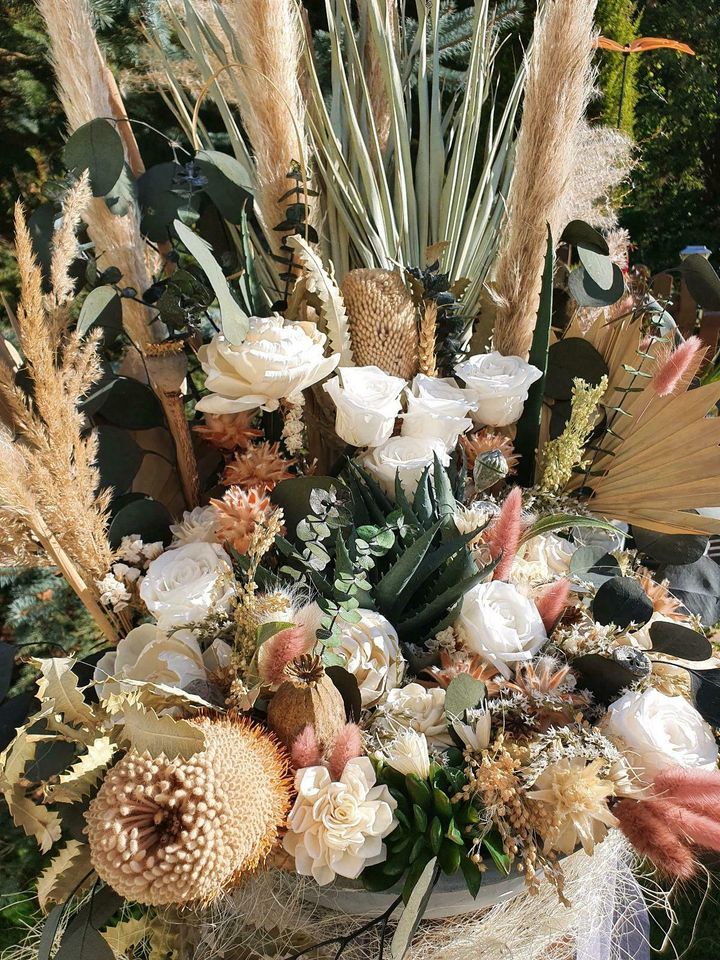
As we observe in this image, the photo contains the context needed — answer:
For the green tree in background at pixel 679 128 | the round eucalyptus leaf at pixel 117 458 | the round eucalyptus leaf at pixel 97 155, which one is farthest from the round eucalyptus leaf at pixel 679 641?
the green tree in background at pixel 679 128

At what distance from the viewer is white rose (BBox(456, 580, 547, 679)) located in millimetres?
661

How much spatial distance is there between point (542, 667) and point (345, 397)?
31 cm

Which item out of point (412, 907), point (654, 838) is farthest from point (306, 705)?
point (654, 838)

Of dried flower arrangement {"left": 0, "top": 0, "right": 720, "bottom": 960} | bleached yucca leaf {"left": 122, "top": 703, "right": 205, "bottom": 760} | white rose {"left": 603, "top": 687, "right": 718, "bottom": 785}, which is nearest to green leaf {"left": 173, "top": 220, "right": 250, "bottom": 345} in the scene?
dried flower arrangement {"left": 0, "top": 0, "right": 720, "bottom": 960}

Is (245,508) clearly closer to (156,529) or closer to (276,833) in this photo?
Answer: (156,529)

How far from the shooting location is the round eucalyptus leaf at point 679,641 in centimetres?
69

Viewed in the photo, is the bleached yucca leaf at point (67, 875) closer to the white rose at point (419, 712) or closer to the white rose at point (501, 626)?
the white rose at point (419, 712)

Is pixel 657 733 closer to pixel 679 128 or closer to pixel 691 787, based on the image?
pixel 691 787

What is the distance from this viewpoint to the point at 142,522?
0.78 meters

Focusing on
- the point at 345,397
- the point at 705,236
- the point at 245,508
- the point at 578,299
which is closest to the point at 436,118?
the point at 578,299

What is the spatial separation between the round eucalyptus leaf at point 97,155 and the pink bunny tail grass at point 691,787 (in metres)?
0.75

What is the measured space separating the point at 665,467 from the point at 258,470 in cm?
43

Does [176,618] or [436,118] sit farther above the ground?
[436,118]

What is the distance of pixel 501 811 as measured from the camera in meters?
0.57
